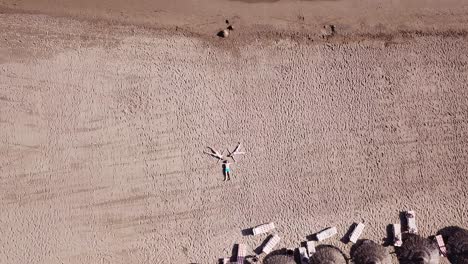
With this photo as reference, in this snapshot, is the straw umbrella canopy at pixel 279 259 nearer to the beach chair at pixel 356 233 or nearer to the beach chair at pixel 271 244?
the beach chair at pixel 271 244

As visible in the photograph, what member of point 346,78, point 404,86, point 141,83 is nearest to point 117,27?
point 141,83

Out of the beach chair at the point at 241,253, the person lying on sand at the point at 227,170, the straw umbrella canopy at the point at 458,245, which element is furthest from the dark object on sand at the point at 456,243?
the person lying on sand at the point at 227,170

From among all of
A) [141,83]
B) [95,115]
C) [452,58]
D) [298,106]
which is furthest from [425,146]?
[95,115]

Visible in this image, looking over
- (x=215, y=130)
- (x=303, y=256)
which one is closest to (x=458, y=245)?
(x=303, y=256)

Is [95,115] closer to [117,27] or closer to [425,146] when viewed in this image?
[117,27]

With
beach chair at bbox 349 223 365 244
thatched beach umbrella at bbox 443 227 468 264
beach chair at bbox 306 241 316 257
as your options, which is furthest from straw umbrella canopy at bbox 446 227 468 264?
beach chair at bbox 306 241 316 257

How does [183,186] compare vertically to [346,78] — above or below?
below

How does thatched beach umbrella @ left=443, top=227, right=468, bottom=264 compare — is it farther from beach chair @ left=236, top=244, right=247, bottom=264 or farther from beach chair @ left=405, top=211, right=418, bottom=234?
beach chair @ left=236, top=244, right=247, bottom=264

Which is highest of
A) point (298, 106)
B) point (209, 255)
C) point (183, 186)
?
point (298, 106)
